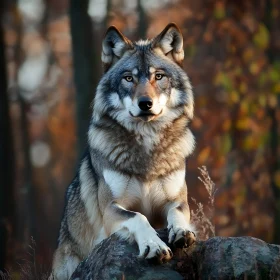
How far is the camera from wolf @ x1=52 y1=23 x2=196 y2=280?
6.20m

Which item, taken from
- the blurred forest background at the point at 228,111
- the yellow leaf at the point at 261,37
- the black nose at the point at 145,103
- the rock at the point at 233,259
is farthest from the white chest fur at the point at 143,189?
the yellow leaf at the point at 261,37

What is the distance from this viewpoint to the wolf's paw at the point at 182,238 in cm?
528

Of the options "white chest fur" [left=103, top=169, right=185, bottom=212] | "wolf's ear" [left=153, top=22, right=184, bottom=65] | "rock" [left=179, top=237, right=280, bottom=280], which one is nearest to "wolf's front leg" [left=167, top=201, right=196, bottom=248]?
"rock" [left=179, top=237, right=280, bottom=280]

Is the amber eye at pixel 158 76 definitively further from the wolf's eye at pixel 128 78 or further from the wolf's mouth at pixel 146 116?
the wolf's mouth at pixel 146 116

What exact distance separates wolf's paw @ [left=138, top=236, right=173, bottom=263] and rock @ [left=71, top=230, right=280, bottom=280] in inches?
2.2

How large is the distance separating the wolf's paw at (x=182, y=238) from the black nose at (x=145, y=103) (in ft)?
4.24

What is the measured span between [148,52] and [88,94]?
529 centimetres

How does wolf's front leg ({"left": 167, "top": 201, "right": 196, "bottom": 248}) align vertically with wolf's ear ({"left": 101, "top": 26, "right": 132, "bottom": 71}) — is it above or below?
below

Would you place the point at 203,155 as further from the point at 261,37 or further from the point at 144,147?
the point at 144,147

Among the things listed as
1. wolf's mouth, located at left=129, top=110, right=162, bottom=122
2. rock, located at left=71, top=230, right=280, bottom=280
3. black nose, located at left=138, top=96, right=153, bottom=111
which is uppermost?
black nose, located at left=138, top=96, right=153, bottom=111

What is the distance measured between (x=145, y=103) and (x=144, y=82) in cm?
31

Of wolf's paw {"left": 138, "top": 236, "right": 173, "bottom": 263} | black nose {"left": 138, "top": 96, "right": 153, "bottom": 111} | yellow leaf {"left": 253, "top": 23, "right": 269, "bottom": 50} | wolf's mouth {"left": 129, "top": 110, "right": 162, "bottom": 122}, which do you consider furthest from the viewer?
yellow leaf {"left": 253, "top": 23, "right": 269, "bottom": 50}

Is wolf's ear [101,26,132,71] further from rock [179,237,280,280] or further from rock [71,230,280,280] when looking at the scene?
rock [179,237,280,280]

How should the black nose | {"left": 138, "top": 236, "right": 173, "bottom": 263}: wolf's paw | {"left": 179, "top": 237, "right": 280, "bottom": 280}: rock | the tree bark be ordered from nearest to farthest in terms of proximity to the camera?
{"left": 179, "top": 237, "right": 280, "bottom": 280}: rock
{"left": 138, "top": 236, "right": 173, "bottom": 263}: wolf's paw
the black nose
the tree bark
